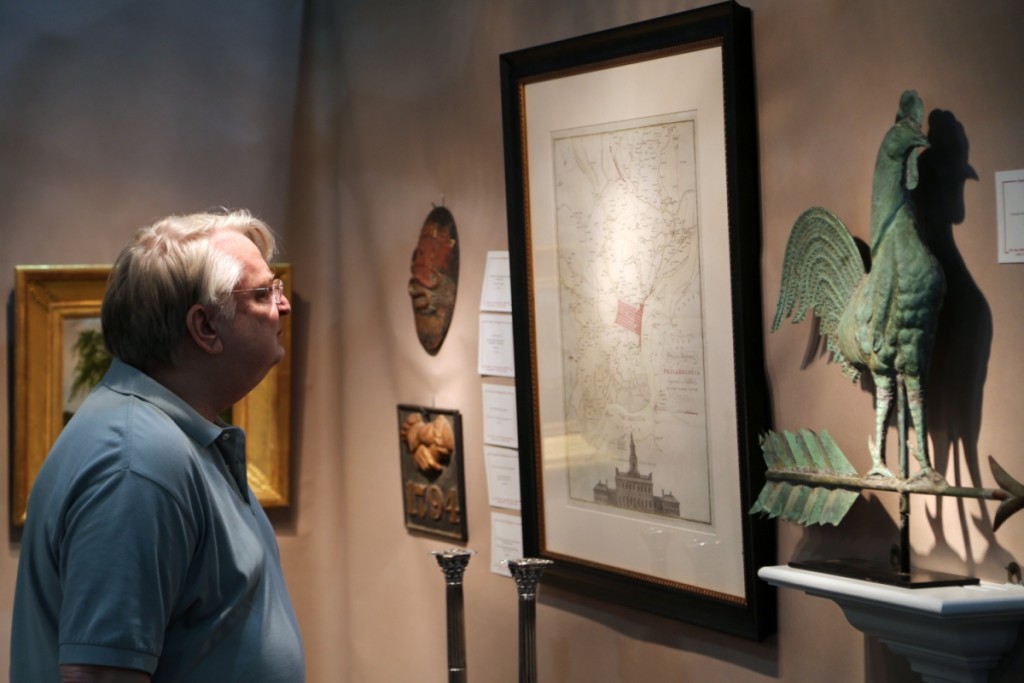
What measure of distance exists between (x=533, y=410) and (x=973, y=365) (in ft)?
3.33

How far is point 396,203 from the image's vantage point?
121 inches

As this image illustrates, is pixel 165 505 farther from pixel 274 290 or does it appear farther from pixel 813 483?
pixel 813 483

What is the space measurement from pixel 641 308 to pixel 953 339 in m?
0.65

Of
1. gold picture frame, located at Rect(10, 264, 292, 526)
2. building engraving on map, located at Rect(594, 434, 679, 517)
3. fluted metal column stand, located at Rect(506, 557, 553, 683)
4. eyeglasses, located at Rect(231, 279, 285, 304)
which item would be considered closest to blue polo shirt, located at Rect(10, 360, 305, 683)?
eyeglasses, located at Rect(231, 279, 285, 304)

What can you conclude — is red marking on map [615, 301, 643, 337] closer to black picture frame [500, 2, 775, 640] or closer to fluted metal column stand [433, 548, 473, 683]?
black picture frame [500, 2, 775, 640]

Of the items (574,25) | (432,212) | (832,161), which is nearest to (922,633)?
(832,161)

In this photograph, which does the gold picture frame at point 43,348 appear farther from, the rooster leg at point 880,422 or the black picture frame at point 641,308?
the rooster leg at point 880,422

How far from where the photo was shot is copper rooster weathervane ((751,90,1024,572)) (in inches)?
70.4

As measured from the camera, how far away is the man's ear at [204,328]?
1.70 metres

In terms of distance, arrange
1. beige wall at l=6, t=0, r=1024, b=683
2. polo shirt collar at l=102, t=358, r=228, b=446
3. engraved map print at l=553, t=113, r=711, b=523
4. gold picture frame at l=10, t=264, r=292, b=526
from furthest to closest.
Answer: gold picture frame at l=10, t=264, r=292, b=526
engraved map print at l=553, t=113, r=711, b=523
beige wall at l=6, t=0, r=1024, b=683
polo shirt collar at l=102, t=358, r=228, b=446

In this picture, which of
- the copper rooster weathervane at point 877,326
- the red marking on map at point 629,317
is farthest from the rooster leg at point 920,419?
the red marking on map at point 629,317

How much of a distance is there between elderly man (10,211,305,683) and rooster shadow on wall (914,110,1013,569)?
1.01 m

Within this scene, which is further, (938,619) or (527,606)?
(527,606)

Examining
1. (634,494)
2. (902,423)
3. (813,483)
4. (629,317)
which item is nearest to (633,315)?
(629,317)
